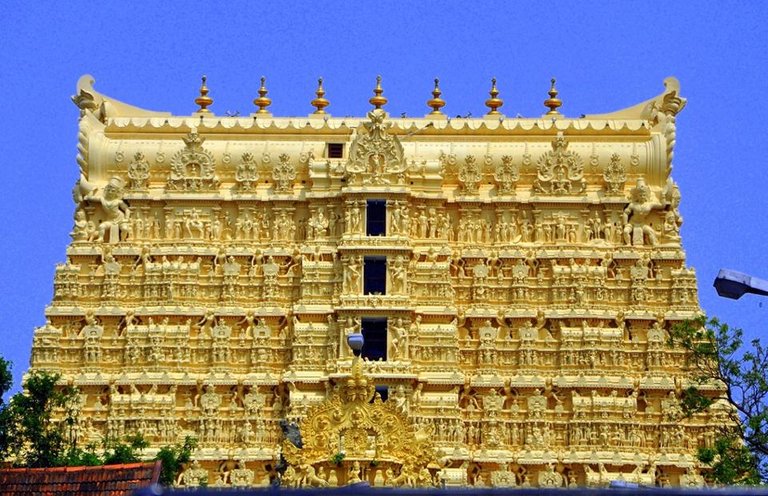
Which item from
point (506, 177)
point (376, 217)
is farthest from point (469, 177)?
point (376, 217)

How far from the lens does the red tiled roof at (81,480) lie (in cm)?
7144

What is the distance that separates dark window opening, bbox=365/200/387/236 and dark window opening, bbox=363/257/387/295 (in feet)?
5.36

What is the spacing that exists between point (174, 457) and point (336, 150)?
18.3 metres

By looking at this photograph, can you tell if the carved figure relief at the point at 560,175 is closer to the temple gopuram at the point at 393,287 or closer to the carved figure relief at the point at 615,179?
the temple gopuram at the point at 393,287

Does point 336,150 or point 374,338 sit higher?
point 336,150

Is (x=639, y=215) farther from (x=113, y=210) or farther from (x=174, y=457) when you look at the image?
(x=174, y=457)

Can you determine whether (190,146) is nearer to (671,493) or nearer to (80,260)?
(80,260)

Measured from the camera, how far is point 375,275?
107m

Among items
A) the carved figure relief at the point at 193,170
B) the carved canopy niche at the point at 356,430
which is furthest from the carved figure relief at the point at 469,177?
the carved canopy niche at the point at 356,430

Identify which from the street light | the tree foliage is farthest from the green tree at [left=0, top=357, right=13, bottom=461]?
the street light

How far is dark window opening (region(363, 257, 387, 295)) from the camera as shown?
107 meters

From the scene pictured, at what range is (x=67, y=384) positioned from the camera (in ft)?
350

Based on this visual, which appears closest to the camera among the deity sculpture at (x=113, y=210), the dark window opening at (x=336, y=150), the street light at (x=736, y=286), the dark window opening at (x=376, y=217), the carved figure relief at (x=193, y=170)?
the street light at (x=736, y=286)

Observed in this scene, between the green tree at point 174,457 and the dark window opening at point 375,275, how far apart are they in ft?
34.8
